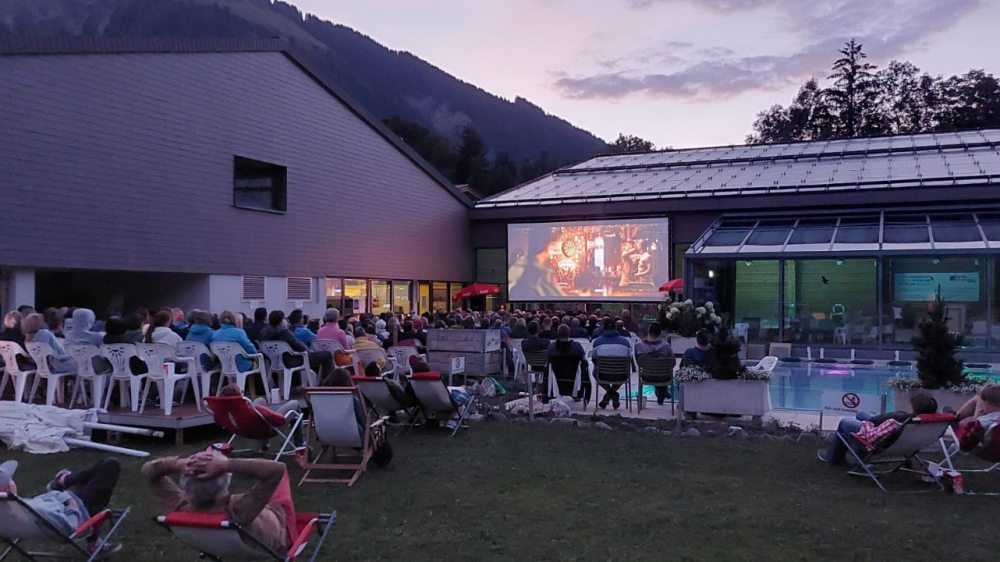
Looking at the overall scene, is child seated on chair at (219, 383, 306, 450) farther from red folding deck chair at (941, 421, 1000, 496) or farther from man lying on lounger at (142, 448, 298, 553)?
red folding deck chair at (941, 421, 1000, 496)

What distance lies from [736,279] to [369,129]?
402 inches

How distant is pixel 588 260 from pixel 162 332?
48.2 feet

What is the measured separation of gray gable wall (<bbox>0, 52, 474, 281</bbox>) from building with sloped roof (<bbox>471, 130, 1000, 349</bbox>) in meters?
4.21

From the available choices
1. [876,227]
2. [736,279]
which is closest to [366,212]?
[736,279]

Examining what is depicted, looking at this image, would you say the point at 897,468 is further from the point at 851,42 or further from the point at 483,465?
the point at 851,42

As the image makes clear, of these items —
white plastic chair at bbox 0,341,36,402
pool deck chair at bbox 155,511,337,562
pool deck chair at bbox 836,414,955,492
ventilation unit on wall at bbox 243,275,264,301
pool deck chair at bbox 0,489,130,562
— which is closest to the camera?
pool deck chair at bbox 155,511,337,562

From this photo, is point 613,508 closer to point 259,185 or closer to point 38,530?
point 38,530

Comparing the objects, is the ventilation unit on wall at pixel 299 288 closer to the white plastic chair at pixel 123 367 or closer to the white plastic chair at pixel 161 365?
the white plastic chair at pixel 123 367

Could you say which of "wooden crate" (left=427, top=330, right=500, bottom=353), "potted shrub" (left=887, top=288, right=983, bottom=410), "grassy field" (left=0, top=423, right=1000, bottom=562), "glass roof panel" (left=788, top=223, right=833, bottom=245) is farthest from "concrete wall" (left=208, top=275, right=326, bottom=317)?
"potted shrub" (left=887, top=288, right=983, bottom=410)

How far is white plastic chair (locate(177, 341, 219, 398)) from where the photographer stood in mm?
8109

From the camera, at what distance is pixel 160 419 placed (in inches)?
285

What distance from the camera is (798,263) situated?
1762 centimetres

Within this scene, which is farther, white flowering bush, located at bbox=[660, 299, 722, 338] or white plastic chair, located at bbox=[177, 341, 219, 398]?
white flowering bush, located at bbox=[660, 299, 722, 338]

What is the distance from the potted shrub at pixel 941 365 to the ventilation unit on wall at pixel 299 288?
13.5m
